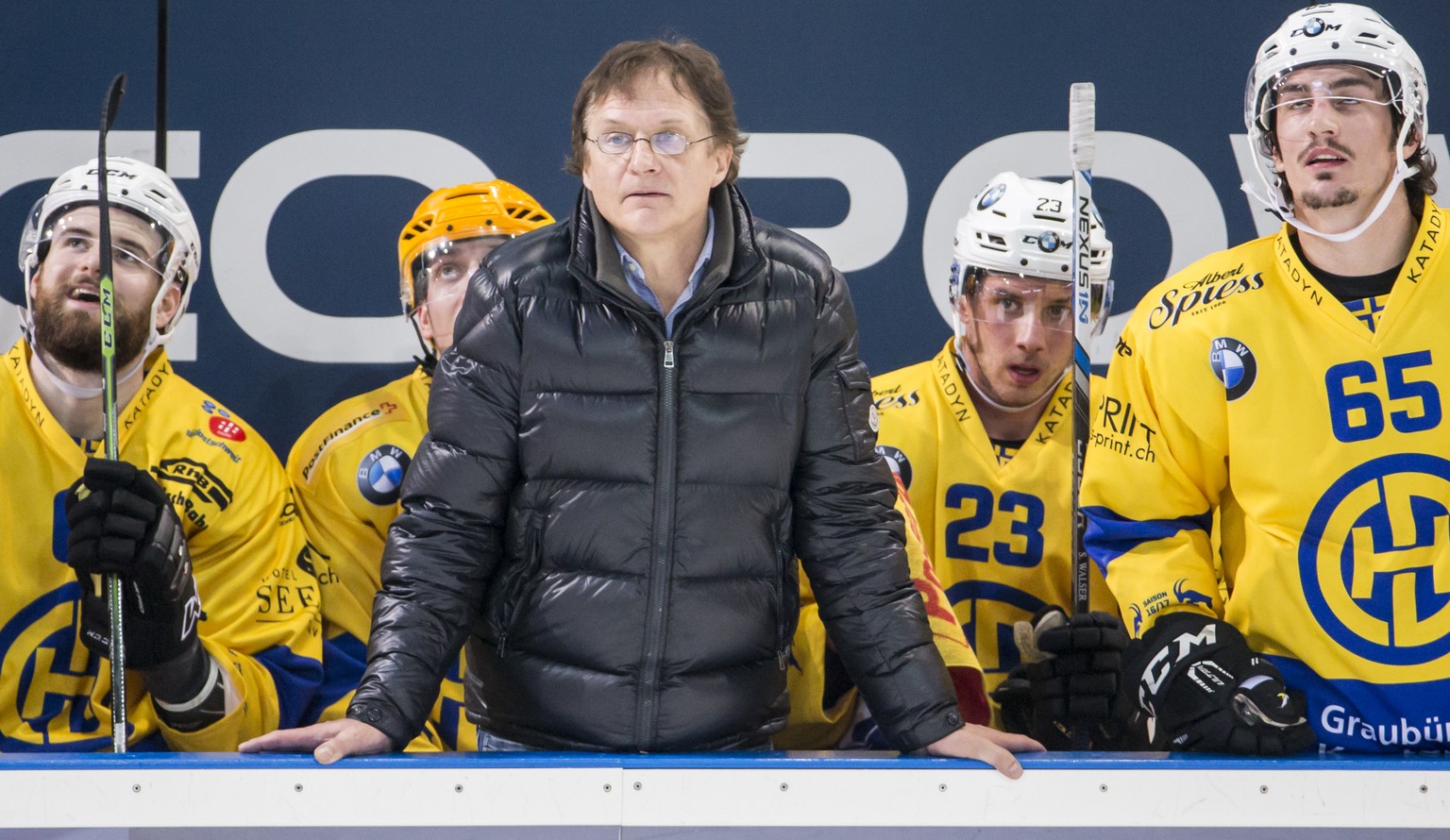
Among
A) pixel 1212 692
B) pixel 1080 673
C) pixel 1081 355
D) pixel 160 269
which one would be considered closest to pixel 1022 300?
pixel 1081 355

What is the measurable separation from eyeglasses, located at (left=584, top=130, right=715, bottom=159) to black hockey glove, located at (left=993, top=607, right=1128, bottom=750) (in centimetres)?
114

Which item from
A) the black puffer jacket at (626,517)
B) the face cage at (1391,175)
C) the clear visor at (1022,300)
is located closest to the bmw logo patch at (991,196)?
the clear visor at (1022,300)

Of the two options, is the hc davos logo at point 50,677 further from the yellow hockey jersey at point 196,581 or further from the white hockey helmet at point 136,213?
the white hockey helmet at point 136,213

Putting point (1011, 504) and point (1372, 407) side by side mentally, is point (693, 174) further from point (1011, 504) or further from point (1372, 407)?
point (1011, 504)

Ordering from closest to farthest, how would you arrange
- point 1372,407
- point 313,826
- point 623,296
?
point 313,826, point 623,296, point 1372,407

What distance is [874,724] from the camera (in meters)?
2.51

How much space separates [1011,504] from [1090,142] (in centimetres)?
78

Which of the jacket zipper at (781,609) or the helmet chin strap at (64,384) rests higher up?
the helmet chin strap at (64,384)

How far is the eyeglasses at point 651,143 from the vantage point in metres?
1.91

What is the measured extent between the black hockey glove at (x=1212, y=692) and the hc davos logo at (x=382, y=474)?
61.1 inches

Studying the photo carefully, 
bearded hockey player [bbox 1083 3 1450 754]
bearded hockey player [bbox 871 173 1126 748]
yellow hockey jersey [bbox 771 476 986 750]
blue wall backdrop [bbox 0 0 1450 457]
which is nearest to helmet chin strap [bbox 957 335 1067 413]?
bearded hockey player [bbox 871 173 1126 748]

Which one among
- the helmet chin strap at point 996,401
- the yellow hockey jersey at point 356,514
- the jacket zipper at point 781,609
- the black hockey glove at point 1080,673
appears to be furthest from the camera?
the helmet chin strap at point 996,401

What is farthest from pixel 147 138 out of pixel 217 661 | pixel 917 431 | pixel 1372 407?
pixel 1372 407

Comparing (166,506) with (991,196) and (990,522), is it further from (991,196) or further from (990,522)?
(991,196)
